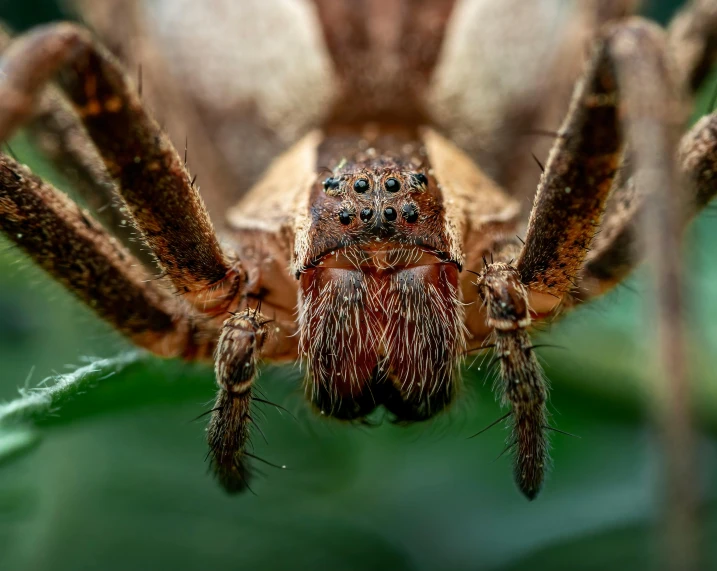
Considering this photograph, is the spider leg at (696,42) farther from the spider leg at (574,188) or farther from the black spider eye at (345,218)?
the black spider eye at (345,218)

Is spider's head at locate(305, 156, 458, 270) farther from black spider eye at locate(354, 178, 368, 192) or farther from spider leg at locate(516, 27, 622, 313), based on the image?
spider leg at locate(516, 27, 622, 313)

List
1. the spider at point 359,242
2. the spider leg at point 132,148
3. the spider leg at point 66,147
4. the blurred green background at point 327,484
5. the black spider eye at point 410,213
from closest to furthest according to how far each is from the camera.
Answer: the spider leg at point 132,148, the spider at point 359,242, the black spider eye at point 410,213, the blurred green background at point 327,484, the spider leg at point 66,147

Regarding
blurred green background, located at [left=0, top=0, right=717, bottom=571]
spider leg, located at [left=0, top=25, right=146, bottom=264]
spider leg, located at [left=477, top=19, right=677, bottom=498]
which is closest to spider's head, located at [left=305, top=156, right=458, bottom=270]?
spider leg, located at [left=477, top=19, right=677, bottom=498]

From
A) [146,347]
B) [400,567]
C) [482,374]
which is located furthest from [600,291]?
[146,347]

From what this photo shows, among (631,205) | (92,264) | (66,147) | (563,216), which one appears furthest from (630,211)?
(66,147)

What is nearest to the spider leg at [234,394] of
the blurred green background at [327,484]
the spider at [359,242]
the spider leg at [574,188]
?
the spider at [359,242]

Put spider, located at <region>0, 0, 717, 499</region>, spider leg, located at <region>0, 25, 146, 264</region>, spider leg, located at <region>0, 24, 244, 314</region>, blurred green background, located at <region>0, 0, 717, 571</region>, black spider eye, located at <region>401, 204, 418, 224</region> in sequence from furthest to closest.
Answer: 1. spider leg, located at <region>0, 25, 146, 264</region>
2. blurred green background, located at <region>0, 0, 717, 571</region>
3. black spider eye, located at <region>401, 204, 418, 224</region>
4. spider, located at <region>0, 0, 717, 499</region>
5. spider leg, located at <region>0, 24, 244, 314</region>
